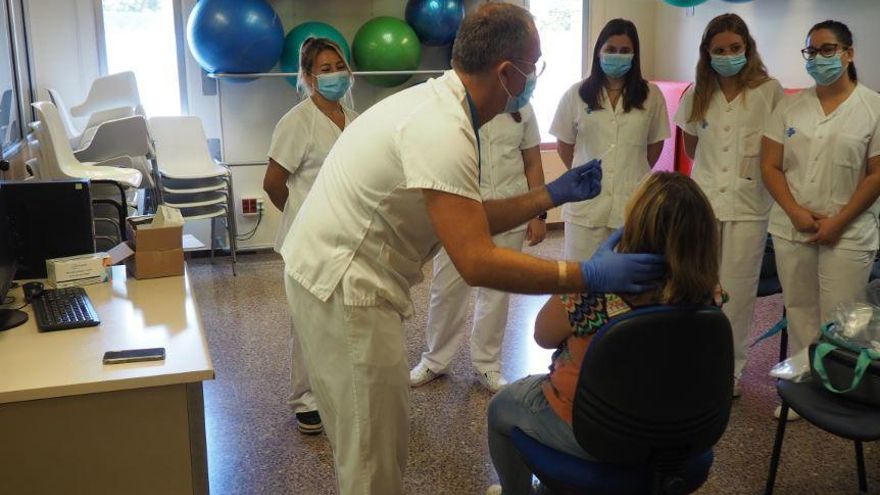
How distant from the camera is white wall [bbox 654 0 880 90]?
4.05 m

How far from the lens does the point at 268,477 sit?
8.36 ft

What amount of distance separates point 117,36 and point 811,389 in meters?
4.60

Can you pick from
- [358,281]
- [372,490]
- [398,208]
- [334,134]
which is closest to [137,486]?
[372,490]

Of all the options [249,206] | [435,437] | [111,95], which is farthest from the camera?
[249,206]

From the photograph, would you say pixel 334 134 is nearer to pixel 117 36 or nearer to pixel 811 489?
pixel 811 489

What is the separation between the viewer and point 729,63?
2.91m

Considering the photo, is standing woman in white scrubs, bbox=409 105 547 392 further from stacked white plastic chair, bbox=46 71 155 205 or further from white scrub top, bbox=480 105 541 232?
stacked white plastic chair, bbox=46 71 155 205

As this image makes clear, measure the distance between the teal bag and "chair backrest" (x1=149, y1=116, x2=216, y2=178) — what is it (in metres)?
3.78

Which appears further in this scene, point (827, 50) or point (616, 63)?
point (616, 63)

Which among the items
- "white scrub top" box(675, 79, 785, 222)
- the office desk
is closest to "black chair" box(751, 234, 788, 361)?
"white scrub top" box(675, 79, 785, 222)

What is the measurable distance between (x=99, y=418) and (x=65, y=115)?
337cm

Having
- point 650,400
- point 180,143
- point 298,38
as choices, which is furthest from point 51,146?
point 650,400

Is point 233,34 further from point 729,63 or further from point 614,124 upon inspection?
point 729,63

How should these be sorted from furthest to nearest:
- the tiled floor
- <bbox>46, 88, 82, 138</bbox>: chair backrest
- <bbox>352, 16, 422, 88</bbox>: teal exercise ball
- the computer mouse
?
<bbox>352, 16, 422, 88</bbox>: teal exercise ball → <bbox>46, 88, 82, 138</bbox>: chair backrest → the tiled floor → the computer mouse
